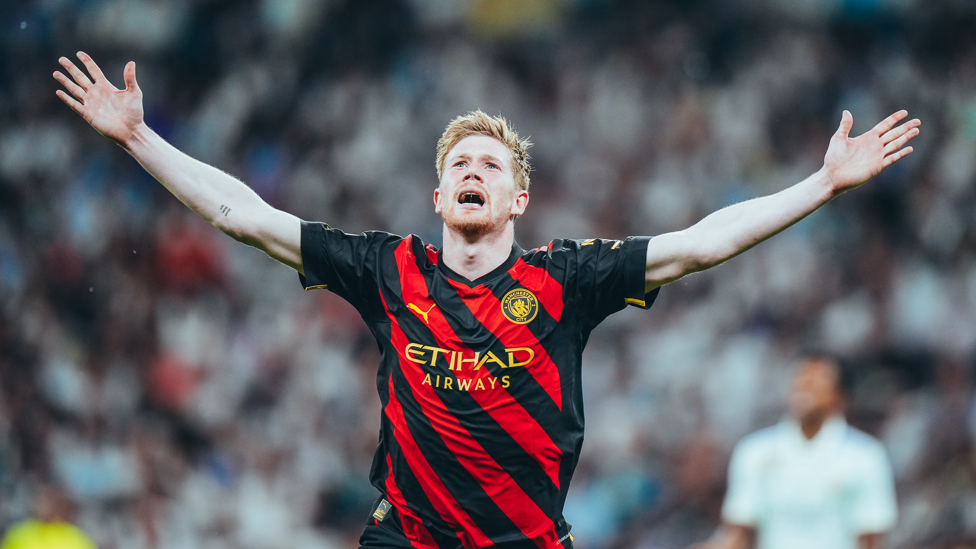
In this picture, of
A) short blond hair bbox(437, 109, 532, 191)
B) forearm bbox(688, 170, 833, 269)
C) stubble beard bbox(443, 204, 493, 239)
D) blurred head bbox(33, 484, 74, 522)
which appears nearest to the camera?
forearm bbox(688, 170, 833, 269)

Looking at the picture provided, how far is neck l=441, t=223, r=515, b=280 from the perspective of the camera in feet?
12.8

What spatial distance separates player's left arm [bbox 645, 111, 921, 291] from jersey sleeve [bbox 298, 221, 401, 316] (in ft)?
3.52

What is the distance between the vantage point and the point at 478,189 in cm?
395

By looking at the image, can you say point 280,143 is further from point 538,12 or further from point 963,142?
point 963,142

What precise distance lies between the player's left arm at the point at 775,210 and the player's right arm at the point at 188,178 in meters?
1.42

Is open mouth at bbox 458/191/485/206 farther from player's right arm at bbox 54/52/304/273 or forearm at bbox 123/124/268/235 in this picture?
forearm at bbox 123/124/268/235

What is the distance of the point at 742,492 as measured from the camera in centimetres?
551

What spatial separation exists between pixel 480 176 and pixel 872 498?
2.91m

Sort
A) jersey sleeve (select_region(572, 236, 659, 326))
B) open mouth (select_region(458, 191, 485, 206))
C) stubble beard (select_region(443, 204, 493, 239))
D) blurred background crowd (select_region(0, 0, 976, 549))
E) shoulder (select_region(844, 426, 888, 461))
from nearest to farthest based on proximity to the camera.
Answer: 1. jersey sleeve (select_region(572, 236, 659, 326))
2. stubble beard (select_region(443, 204, 493, 239))
3. open mouth (select_region(458, 191, 485, 206))
4. shoulder (select_region(844, 426, 888, 461))
5. blurred background crowd (select_region(0, 0, 976, 549))

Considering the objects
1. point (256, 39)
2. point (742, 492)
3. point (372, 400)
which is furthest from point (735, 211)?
point (256, 39)

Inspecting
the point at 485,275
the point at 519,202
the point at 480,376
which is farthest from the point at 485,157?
the point at 480,376

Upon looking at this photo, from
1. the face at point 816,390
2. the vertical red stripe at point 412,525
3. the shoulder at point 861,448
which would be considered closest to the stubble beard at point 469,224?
the vertical red stripe at point 412,525

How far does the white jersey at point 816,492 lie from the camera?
527 centimetres

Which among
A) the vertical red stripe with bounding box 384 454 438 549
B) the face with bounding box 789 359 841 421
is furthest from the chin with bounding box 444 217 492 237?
the face with bounding box 789 359 841 421
